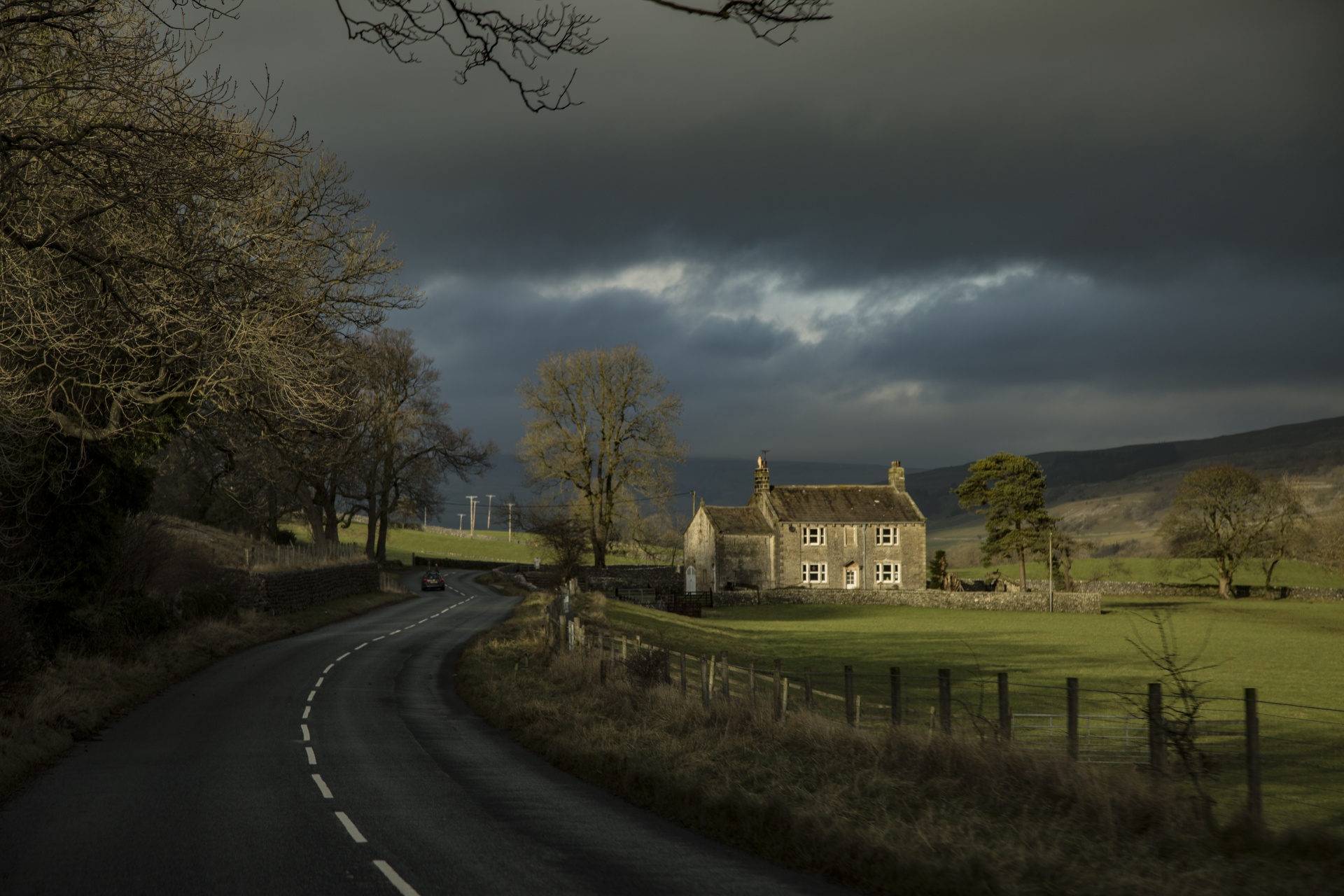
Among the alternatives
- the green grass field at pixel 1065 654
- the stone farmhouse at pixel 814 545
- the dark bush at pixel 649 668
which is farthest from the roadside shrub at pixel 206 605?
the stone farmhouse at pixel 814 545

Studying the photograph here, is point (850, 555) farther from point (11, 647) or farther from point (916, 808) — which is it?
point (916, 808)

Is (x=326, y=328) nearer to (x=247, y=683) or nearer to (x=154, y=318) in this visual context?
(x=154, y=318)

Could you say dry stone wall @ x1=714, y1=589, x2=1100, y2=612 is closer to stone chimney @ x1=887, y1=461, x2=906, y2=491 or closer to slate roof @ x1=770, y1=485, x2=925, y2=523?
slate roof @ x1=770, y1=485, x2=925, y2=523

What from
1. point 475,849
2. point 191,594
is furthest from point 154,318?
point 191,594

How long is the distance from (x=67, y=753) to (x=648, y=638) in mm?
25045

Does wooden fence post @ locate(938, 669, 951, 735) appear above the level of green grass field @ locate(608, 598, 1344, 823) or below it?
above

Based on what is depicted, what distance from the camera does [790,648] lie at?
147ft

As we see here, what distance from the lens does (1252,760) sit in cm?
916

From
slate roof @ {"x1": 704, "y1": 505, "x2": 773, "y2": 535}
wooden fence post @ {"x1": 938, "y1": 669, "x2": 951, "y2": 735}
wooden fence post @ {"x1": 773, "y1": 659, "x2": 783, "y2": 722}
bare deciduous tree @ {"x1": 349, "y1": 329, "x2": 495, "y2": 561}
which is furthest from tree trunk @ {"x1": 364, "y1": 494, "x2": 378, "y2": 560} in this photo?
wooden fence post @ {"x1": 938, "y1": 669, "x2": 951, "y2": 735}

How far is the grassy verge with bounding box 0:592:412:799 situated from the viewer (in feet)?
50.1

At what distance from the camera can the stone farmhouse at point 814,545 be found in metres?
80.6

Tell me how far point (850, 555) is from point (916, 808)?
239 ft

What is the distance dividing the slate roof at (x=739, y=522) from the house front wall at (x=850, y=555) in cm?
168

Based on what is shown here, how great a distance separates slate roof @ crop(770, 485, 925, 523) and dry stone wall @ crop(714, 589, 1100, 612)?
6177 mm
